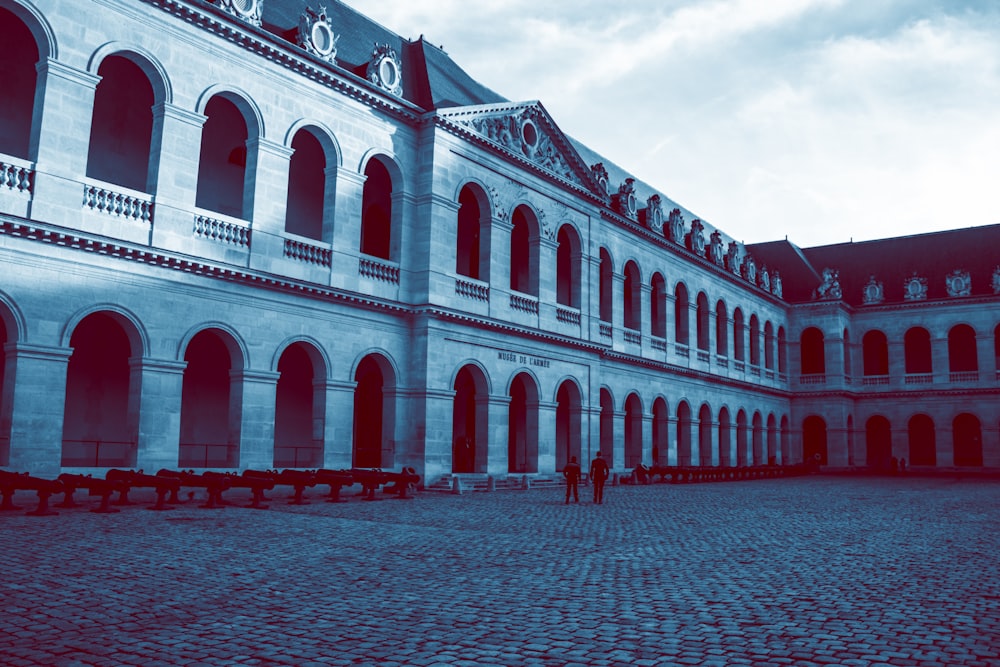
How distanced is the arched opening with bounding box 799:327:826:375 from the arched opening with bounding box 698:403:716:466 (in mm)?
14706

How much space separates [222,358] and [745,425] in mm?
30948

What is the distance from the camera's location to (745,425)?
4622cm

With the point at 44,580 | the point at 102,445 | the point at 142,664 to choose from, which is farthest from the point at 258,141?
the point at 142,664

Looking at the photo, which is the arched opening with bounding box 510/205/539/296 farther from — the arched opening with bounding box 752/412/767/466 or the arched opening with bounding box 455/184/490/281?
the arched opening with bounding box 752/412/767/466

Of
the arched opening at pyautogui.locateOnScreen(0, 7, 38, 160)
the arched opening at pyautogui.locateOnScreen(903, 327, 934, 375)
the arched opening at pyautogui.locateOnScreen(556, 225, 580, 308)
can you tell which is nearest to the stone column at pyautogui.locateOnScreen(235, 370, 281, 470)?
the arched opening at pyautogui.locateOnScreen(0, 7, 38, 160)

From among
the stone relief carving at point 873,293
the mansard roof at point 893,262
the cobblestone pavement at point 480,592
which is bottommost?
the cobblestone pavement at point 480,592

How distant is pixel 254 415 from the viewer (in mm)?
20281

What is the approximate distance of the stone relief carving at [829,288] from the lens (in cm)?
5316

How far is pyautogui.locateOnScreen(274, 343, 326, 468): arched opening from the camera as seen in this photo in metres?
25.5

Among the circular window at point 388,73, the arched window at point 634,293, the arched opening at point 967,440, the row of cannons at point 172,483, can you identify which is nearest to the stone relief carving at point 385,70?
the circular window at point 388,73

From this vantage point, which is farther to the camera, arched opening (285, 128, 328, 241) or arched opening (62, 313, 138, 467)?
arched opening (285, 128, 328, 241)

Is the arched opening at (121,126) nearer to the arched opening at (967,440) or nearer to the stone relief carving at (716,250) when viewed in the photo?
the stone relief carving at (716,250)

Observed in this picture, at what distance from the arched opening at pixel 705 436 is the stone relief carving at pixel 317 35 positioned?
26.6 m

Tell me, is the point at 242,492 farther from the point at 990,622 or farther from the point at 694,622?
the point at 990,622
